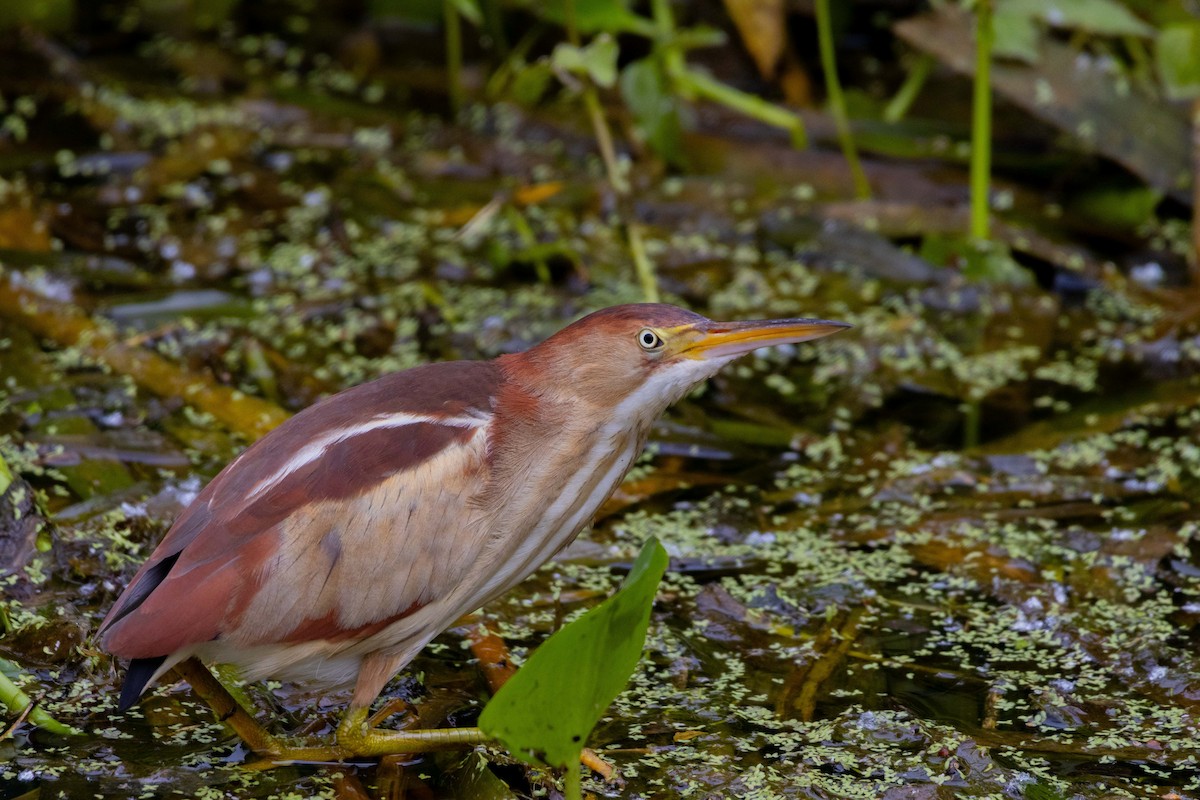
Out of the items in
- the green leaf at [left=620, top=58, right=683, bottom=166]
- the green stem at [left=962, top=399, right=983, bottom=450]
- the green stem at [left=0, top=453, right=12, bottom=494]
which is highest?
the green leaf at [left=620, top=58, right=683, bottom=166]

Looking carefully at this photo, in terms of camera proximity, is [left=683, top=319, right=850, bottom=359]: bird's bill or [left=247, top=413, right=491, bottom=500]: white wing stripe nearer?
[left=247, top=413, right=491, bottom=500]: white wing stripe

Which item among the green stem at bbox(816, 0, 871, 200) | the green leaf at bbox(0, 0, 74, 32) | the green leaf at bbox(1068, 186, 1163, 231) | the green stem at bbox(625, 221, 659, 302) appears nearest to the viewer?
the green stem at bbox(625, 221, 659, 302)

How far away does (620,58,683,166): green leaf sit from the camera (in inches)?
199

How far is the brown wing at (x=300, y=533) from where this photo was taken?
8.37 feet

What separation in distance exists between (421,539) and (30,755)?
80cm

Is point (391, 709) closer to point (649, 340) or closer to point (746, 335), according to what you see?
point (649, 340)

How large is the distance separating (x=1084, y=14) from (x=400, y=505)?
311cm

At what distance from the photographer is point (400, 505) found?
2666 mm

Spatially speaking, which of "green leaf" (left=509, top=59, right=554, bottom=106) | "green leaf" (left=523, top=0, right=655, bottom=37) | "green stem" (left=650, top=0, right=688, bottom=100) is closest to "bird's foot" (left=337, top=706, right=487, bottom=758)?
"green leaf" (left=509, top=59, right=554, bottom=106)

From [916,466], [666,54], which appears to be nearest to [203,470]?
[916,466]

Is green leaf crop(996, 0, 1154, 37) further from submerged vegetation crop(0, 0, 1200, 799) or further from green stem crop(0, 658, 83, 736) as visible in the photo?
green stem crop(0, 658, 83, 736)

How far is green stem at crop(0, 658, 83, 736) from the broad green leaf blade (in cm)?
92

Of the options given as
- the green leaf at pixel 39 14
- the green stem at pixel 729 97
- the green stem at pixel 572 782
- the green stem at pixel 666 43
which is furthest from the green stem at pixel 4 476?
the green leaf at pixel 39 14

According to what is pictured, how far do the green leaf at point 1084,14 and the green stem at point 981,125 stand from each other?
0.16 meters
